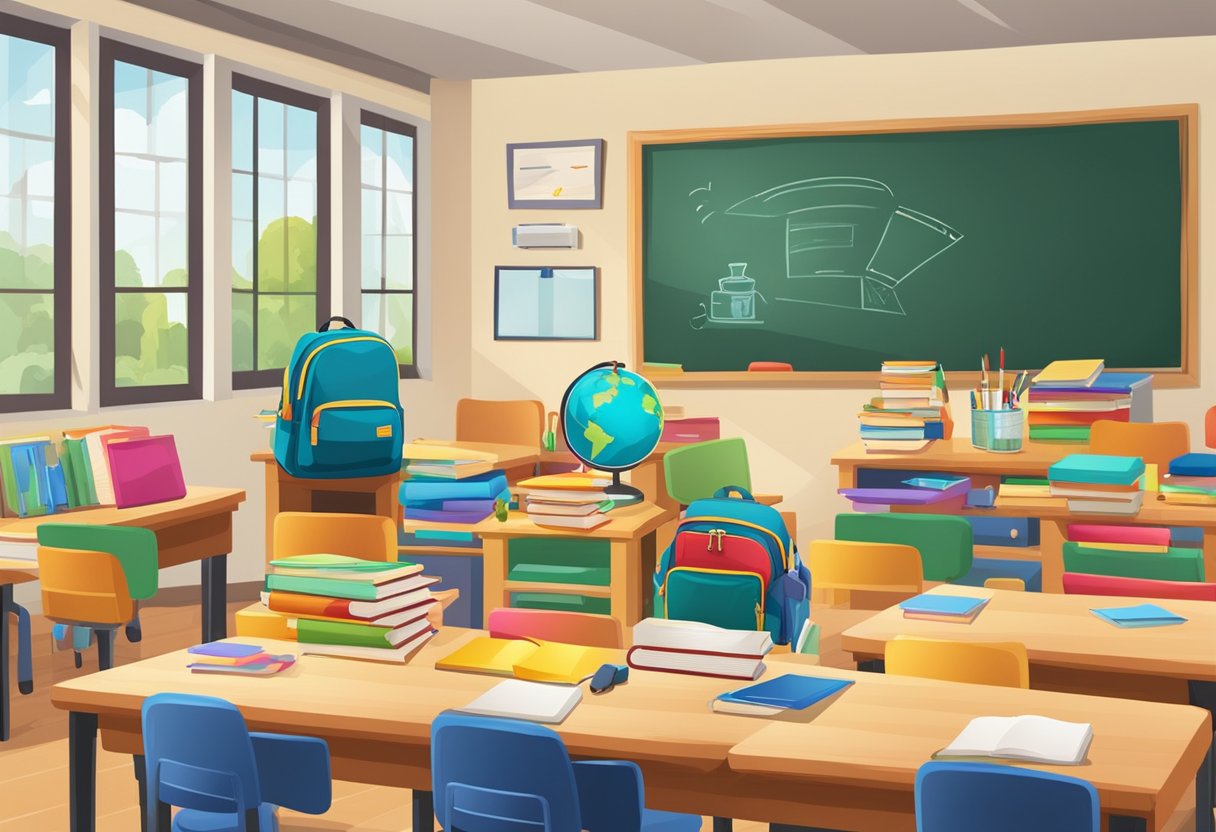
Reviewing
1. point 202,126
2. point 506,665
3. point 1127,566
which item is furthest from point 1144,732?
point 202,126

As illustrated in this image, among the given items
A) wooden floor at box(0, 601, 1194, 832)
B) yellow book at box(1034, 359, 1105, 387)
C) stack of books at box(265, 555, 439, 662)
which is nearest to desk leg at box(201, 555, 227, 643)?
wooden floor at box(0, 601, 1194, 832)

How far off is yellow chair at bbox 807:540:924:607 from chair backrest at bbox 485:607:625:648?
908mm

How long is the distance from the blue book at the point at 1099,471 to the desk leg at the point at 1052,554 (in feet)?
0.54

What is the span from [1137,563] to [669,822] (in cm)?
179

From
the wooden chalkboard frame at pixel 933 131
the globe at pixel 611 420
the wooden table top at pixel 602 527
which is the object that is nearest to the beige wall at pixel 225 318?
the wooden chalkboard frame at pixel 933 131

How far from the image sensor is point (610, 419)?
Result: 14.1ft

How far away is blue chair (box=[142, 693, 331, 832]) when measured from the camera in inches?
89.0

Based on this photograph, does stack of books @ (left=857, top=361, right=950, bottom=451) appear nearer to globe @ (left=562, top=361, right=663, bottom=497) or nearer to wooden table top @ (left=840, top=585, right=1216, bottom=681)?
globe @ (left=562, top=361, right=663, bottom=497)

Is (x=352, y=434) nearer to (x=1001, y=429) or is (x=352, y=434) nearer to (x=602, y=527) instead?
(x=602, y=527)

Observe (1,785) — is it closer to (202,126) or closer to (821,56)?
(202,126)

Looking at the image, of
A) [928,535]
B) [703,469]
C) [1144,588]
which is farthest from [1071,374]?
[1144,588]

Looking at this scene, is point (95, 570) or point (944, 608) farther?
point (95, 570)

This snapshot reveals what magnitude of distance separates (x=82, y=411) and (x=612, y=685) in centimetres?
417

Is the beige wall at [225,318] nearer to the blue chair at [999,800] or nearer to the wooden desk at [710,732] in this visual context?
the wooden desk at [710,732]
